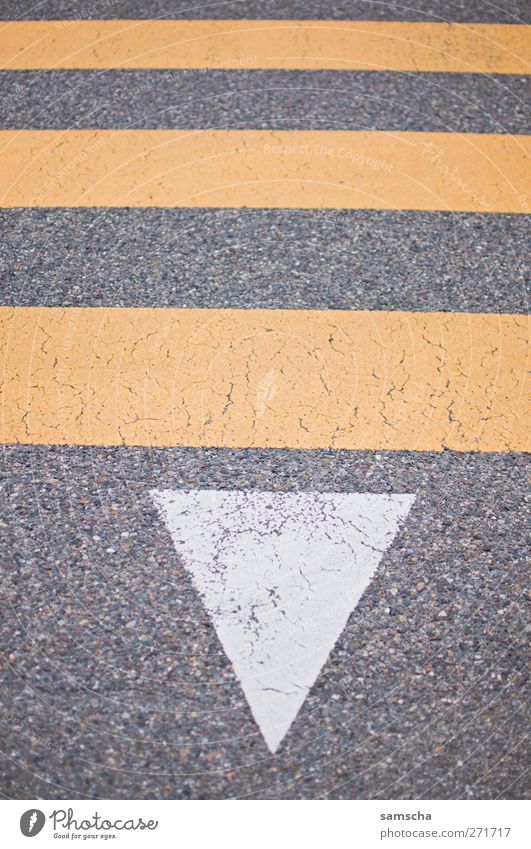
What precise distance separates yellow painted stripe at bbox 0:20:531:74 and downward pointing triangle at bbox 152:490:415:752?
273 cm

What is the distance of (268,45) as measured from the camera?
466cm

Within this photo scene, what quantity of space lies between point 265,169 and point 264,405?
1.45 m

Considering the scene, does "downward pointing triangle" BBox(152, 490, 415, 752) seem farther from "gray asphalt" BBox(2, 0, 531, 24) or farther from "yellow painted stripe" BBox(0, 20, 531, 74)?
"gray asphalt" BBox(2, 0, 531, 24)

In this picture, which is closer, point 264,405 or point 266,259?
point 264,405

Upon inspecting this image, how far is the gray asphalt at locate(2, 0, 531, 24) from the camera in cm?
488

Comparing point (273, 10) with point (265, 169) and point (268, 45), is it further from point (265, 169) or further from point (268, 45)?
point (265, 169)

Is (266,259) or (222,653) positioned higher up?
(266,259)

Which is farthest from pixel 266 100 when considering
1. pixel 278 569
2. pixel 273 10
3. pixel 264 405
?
pixel 278 569

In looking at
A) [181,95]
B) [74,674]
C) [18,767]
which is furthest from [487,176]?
[18,767]

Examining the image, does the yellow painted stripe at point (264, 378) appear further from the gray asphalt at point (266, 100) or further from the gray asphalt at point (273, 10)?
the gray asphalt at point (273, 10)

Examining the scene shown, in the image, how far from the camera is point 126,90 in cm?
446

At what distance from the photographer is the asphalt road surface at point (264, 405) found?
2.54 meters

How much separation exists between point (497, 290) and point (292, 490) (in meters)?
1.38
